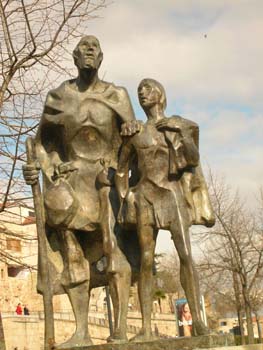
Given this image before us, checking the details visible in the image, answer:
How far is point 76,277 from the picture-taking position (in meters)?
7.36

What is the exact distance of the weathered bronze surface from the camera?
7.02 meters

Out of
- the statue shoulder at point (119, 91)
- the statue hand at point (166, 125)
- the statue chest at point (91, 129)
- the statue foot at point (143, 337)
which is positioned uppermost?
the statue shoulder at point (119, 91)

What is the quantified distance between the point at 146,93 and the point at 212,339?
95.2 inches

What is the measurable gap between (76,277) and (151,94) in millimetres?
1925

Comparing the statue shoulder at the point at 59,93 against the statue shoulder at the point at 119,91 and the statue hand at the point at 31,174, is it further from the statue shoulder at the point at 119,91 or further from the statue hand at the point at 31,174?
the statue hand at the point at 31,174

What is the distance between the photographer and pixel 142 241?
23.2ft

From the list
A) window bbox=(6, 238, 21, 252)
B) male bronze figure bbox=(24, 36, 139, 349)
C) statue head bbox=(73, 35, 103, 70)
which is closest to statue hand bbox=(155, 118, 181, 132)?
male bronze figure bbox=(24, 36, 139, 349)

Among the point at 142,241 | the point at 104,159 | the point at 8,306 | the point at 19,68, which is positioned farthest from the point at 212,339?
the point at 8,306

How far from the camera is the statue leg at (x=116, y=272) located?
7.07 meters

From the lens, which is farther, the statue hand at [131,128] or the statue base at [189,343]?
the statue hand at [131,128]

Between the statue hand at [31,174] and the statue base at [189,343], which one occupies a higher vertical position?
Answer: the statue hand at [31,174]

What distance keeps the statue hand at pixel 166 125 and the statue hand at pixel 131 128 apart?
0.59 feet

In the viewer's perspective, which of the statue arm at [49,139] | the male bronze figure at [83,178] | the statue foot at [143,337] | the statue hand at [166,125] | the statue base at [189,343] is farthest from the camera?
the statue arm at [49,139]

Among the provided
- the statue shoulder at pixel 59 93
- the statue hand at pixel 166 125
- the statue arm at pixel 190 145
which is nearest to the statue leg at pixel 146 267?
the statue arm at pixel 190 145
